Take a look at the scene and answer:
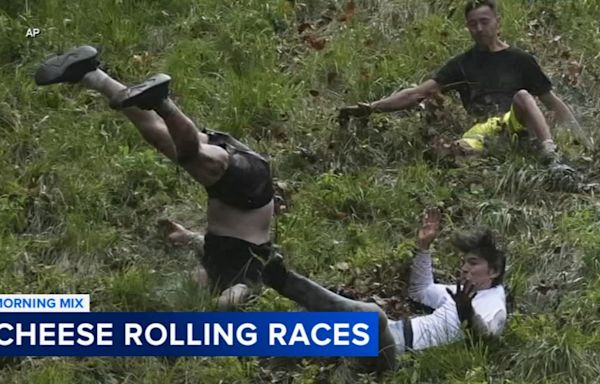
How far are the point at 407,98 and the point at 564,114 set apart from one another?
3.04 ft

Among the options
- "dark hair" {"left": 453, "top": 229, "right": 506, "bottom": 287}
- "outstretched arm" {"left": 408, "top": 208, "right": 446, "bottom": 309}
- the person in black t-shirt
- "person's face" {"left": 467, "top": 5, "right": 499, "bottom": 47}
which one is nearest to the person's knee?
the person in black t-shirt

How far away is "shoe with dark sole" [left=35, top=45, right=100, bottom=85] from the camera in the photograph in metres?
5.79

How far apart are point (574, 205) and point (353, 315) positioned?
5.83 ft

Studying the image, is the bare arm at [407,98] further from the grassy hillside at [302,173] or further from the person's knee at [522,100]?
the person's knee at [522,100]

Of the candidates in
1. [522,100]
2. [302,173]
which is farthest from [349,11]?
[522,100]

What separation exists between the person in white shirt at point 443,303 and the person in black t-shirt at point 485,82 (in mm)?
1718

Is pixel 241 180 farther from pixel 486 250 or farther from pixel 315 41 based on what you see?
pixel 315 41

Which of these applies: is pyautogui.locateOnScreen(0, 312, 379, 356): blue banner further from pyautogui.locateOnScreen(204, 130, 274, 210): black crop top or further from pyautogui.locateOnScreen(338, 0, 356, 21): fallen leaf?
pyautogui.locateOnScreen(338, 0, 356, 21): fallen leaf

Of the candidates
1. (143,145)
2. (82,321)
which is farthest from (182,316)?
(143,145)

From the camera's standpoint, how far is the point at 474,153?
23.7ft

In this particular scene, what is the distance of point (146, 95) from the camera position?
17.7ft

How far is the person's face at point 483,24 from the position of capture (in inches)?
298

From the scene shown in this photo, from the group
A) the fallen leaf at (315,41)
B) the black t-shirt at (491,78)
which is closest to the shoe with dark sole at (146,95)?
the black t-shirt at (491,78)

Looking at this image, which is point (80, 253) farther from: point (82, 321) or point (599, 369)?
point (599, 369)
